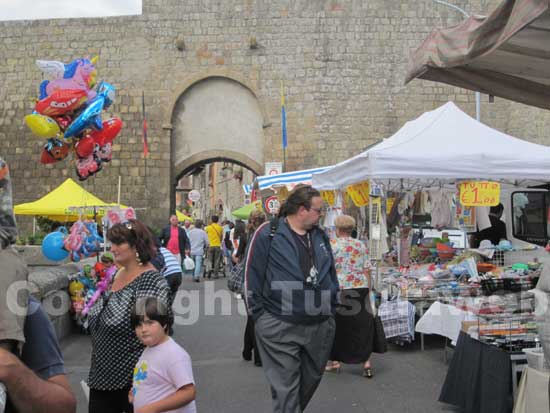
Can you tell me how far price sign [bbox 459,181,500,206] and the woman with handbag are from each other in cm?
228

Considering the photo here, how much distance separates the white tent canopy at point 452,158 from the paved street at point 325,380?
6.67ft

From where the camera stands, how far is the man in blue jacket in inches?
153

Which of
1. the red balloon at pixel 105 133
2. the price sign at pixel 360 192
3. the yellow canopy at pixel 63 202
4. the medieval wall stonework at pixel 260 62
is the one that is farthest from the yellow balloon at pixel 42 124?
the medieval wall stonework at pixel 260 62

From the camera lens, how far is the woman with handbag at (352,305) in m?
5.84

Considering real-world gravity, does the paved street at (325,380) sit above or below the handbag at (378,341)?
below

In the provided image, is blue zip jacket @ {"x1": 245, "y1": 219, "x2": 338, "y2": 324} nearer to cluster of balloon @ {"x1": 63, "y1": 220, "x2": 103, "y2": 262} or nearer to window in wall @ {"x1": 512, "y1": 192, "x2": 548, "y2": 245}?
cluster of balloon @ {"x1": 63, "y1": 220, "x2": 103, "y2": 262}

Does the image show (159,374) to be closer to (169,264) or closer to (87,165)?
(169,264)

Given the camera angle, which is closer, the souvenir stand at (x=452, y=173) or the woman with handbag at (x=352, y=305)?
the woman with handbag at (x=352, y=305)

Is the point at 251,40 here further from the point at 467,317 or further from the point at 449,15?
the point at 467,317

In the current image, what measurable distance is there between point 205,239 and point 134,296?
1288cm

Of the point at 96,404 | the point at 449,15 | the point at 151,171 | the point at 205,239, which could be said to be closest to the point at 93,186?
the point at 151,171

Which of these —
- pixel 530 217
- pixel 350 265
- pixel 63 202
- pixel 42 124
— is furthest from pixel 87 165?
pixel 530 217

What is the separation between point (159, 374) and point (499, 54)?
2.35 meters

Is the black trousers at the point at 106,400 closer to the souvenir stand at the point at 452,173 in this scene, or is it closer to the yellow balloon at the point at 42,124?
the souvenir stand at the point at 452,173
